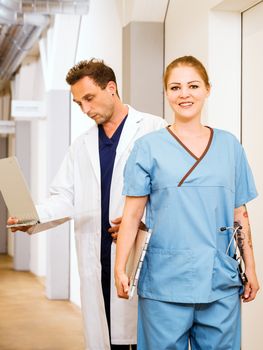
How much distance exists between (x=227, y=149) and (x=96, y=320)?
2.93 ft

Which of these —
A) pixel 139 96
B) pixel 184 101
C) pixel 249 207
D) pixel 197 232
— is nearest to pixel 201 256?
pixel 197 232

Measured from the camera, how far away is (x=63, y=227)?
6.53m

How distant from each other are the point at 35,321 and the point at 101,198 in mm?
3242

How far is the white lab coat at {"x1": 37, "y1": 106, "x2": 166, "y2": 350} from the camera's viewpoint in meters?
2.38

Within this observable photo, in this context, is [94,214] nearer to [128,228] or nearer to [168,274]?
[128,228]

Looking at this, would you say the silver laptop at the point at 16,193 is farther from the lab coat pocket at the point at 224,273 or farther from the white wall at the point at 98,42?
the white wall at the point at 98,42

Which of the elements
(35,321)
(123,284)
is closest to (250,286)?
(123,284)

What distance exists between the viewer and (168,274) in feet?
6.38

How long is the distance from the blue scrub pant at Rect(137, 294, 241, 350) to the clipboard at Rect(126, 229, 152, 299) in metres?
0.09

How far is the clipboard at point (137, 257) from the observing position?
6.41 feet

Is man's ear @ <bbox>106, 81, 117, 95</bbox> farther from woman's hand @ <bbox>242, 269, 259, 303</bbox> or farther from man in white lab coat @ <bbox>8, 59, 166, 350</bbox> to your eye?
woman's hand @ <bbox>242, 269, 259, 303</bbox>

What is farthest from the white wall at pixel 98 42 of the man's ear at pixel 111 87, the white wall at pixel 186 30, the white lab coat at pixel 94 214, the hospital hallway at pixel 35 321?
the white lab coat at pixel 94 214

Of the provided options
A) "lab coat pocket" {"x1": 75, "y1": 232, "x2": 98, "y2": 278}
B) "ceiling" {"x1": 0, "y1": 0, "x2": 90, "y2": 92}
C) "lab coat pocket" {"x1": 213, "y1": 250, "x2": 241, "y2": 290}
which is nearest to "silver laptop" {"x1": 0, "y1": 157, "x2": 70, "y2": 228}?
"lab coat pocket" {"x1": 75, "y1": 232, "x2": 98, "y2": 278}

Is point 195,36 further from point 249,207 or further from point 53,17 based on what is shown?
point 53,17
